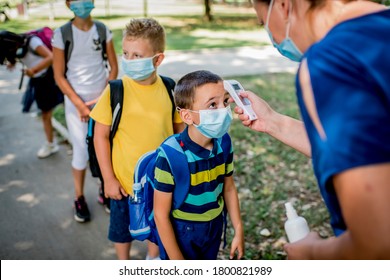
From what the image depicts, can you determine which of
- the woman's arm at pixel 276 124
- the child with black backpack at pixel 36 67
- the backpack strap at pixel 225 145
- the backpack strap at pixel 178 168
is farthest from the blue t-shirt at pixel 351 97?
the child with black backpack at pixel 36 67

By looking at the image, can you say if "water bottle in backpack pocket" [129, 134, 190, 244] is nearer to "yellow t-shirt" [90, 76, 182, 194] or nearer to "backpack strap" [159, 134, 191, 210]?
"backpack strap" [159, 134, 191, 210]

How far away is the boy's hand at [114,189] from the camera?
2650mm

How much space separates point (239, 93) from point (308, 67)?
103cm

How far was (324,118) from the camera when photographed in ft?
3.21

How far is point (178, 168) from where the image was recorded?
2045 millimetres

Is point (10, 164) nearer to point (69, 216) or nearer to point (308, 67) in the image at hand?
point (69, 216)

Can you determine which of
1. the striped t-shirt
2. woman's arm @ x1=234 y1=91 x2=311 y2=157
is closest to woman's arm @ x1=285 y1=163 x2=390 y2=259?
woman's arm @ x1=234 y1=91 x2=311 y2=157

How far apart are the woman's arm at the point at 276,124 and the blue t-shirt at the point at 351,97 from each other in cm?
87

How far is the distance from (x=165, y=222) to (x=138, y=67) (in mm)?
1032

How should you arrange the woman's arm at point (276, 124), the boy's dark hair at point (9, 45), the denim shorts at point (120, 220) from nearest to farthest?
1. the woman's arm at point (276, 124)
2. the denim shorts at point (120, 220)
3. the boy's dark hair at point (9, 45)

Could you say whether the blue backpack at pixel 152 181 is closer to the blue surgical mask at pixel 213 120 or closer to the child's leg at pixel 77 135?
the blue surgical mask at pixel 213 120

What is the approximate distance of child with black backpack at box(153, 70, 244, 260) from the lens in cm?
209

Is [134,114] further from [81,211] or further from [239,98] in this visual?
[81,211]

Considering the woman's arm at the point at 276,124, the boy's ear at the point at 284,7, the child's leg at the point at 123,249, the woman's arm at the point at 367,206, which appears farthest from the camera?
the child's leg at the point at 123,249
